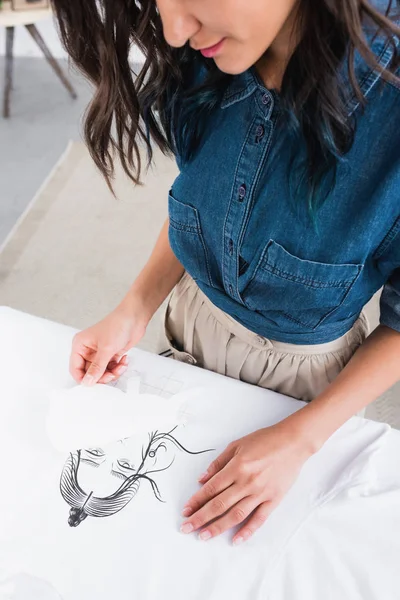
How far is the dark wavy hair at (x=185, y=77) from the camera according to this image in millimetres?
464

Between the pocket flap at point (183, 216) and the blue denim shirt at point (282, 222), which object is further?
the pocket flap at point (183, 216)

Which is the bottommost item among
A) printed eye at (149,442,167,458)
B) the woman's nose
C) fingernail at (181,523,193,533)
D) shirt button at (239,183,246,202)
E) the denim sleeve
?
printed eye at (149,442,167,458)

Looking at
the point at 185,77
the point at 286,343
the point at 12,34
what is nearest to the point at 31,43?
the point at 12,34

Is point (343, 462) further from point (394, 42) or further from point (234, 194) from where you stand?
point (394, 42)

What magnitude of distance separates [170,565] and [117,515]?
0.25ft

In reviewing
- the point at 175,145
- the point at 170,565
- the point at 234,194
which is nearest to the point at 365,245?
the point at 234,194

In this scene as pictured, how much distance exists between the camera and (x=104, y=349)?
0.72m

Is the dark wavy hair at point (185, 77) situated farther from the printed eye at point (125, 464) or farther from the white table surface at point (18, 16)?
the white table surface at point (18, 16)

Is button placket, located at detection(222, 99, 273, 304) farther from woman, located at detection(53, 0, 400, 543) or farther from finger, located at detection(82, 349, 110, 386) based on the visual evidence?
finger, located at detection(82, 349, 110, 386)

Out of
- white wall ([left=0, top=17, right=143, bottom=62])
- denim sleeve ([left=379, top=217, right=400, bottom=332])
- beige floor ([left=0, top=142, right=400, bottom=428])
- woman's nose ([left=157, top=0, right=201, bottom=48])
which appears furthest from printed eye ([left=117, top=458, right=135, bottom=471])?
white wall ([left=0, top=17, right=143, bottom=62])

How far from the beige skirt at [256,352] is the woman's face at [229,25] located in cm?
35

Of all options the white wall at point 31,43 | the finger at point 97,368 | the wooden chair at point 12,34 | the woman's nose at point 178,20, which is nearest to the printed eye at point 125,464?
the finger at point 97,368

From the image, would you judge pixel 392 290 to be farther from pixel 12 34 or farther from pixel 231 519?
pixel 12 34

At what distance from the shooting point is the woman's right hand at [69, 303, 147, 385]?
708mm
